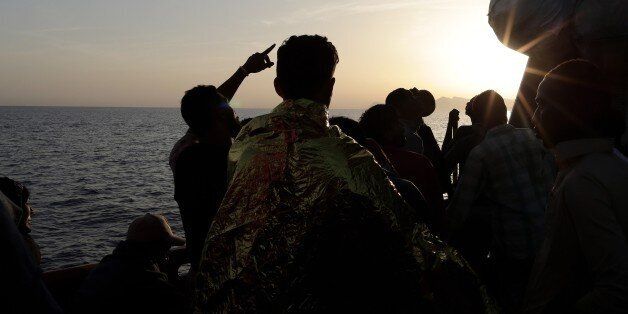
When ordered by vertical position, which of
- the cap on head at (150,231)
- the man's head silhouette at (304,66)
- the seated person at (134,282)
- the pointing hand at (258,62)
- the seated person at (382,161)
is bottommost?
the seated person at (134,282)

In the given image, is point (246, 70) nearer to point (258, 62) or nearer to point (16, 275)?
point (258, 62)

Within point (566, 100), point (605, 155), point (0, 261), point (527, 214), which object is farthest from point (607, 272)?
point (0, 261)

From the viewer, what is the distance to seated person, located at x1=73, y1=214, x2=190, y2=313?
3756 millimetres

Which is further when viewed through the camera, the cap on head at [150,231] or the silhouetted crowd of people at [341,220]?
the cap on head at [150,231]

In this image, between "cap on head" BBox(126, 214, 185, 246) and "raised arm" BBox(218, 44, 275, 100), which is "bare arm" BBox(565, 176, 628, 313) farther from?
"raised arm" BBox(218, 44, 275, 100)

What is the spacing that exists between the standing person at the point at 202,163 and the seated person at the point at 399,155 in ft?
3.32

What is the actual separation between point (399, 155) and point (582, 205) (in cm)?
161

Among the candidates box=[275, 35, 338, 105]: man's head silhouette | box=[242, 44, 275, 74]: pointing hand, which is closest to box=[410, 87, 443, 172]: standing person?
box=[242, 44, 275, 74]: pointing hand

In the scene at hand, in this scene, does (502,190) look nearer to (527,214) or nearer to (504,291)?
(527,214)

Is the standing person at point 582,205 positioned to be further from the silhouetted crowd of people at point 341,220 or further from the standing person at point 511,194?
the standing person at point 511,194

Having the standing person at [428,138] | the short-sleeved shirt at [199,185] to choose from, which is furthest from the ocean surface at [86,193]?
the short-sleeved shirt at [199,185]

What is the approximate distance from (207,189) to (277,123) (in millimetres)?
1402

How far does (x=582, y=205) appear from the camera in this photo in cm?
217

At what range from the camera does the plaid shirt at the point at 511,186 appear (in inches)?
154
